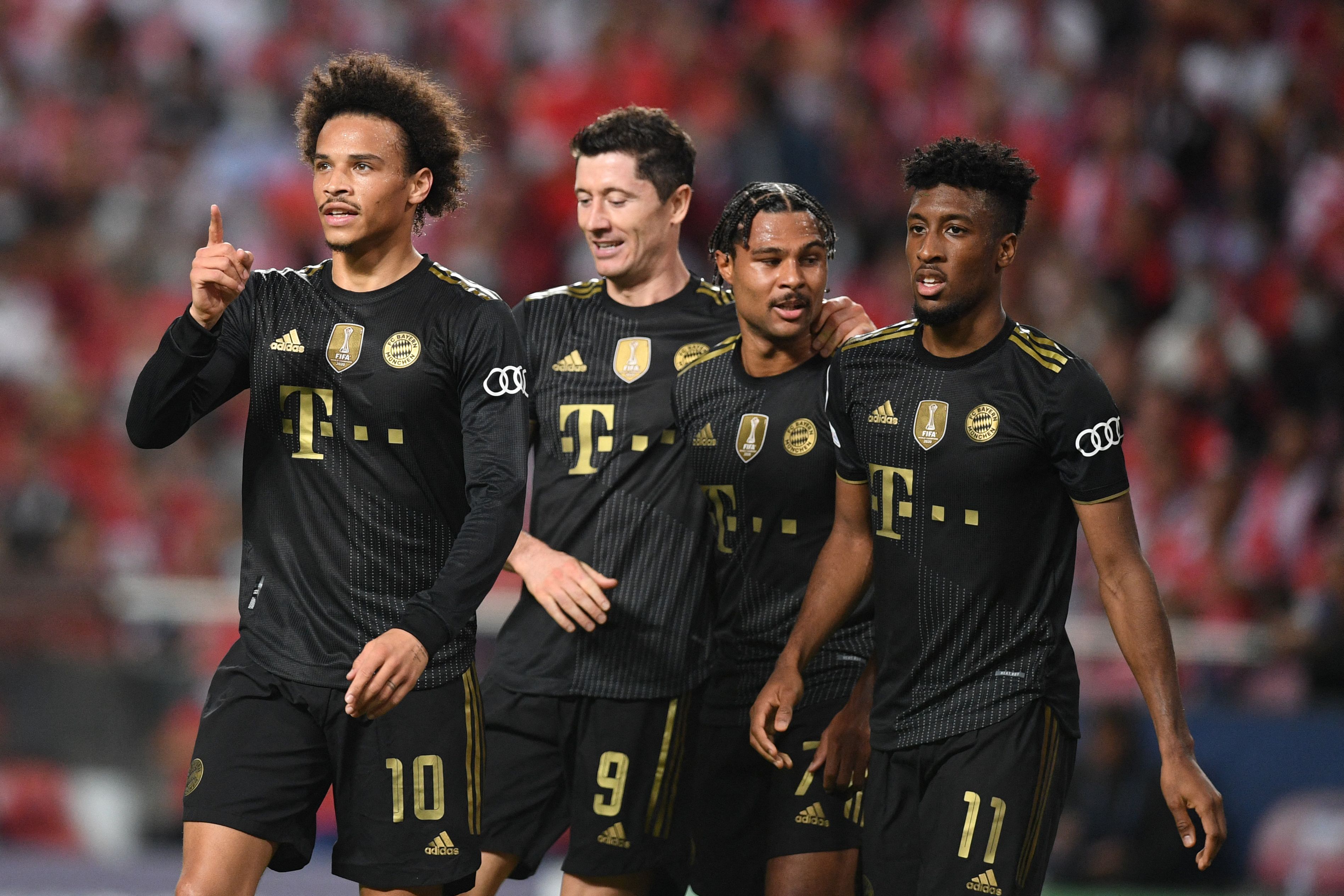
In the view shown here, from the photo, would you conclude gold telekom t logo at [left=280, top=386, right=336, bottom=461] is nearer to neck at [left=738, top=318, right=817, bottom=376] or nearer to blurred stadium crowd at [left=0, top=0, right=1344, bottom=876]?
neck at [left=738, top=318, right=817, bottom=376]

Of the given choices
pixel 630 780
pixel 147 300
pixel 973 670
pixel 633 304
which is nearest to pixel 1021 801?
pixel 973 670

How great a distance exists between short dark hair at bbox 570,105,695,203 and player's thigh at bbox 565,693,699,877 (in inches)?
62.3

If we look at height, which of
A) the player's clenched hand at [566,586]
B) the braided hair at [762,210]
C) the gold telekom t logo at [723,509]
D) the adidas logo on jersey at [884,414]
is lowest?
the player's clenched hand at [566,586]

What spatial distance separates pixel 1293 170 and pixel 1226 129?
0.48 meters

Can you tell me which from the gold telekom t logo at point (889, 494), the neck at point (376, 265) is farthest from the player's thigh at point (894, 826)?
the neck at point (376, 265)

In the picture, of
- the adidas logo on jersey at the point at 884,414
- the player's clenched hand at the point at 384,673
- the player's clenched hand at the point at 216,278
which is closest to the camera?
the player's clenched hand at the point at 384,673

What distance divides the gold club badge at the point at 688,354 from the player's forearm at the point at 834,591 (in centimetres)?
88

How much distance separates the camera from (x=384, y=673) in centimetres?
A: 337

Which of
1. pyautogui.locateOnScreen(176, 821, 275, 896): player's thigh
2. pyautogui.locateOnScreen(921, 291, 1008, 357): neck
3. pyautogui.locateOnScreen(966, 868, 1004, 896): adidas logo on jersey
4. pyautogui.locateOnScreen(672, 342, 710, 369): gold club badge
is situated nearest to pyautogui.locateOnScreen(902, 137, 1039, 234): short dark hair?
pyautogui.locateOnScreen(921, 291, 1008, 357): neck

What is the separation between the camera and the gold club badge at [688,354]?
476 cm

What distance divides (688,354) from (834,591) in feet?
3.35

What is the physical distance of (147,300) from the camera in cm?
1026

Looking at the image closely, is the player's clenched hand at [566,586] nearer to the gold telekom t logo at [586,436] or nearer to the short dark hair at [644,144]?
the gold telekom t logo at [586,436]

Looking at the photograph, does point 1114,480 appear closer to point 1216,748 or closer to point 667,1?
point 1216,748
